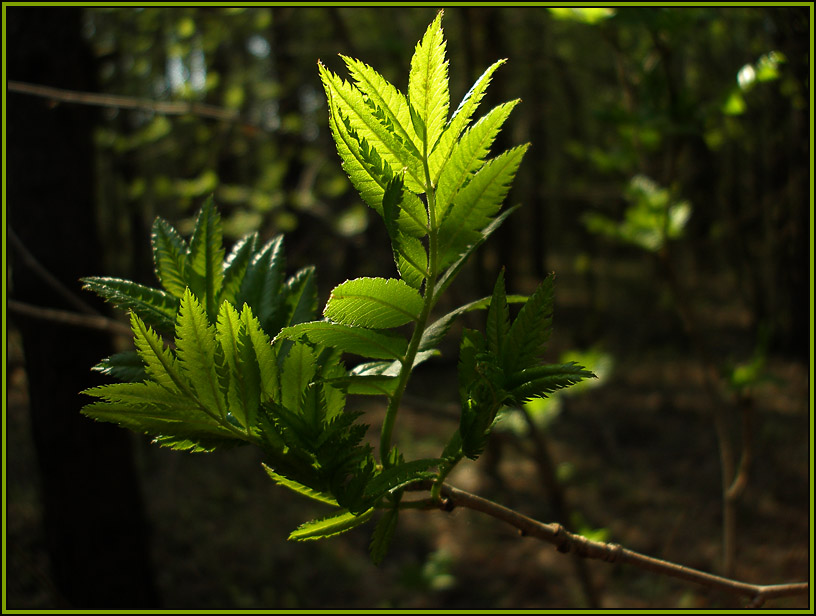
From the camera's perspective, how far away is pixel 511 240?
5617 mm

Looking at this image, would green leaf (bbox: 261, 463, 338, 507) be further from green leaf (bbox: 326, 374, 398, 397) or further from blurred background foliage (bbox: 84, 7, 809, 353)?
blurred background foliage (bbox: 84, 7, 809, 353)

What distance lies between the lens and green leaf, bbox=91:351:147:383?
27.7 inches

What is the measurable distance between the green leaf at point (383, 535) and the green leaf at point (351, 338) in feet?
0.55

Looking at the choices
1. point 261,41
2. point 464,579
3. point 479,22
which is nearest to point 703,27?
point 479,22

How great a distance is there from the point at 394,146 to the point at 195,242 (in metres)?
0.30

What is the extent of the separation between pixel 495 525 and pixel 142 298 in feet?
16.9

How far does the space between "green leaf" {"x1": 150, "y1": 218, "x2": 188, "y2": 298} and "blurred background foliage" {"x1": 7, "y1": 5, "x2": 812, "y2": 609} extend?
4.61 feet

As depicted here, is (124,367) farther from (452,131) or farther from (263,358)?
(452,131)

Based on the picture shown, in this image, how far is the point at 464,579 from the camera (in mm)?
4707

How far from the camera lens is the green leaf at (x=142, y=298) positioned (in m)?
0.71

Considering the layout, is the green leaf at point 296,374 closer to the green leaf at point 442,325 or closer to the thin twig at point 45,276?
the green leaf at point 442,325

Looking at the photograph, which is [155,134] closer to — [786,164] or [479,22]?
[479,22]

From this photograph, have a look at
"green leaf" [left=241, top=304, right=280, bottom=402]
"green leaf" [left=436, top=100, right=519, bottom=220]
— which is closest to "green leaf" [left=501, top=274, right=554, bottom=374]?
"green leaf" [left=436, top=100, right=519, bottom=220]

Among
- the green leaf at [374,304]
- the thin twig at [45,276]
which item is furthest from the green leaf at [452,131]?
the thin twig at [45,276]
